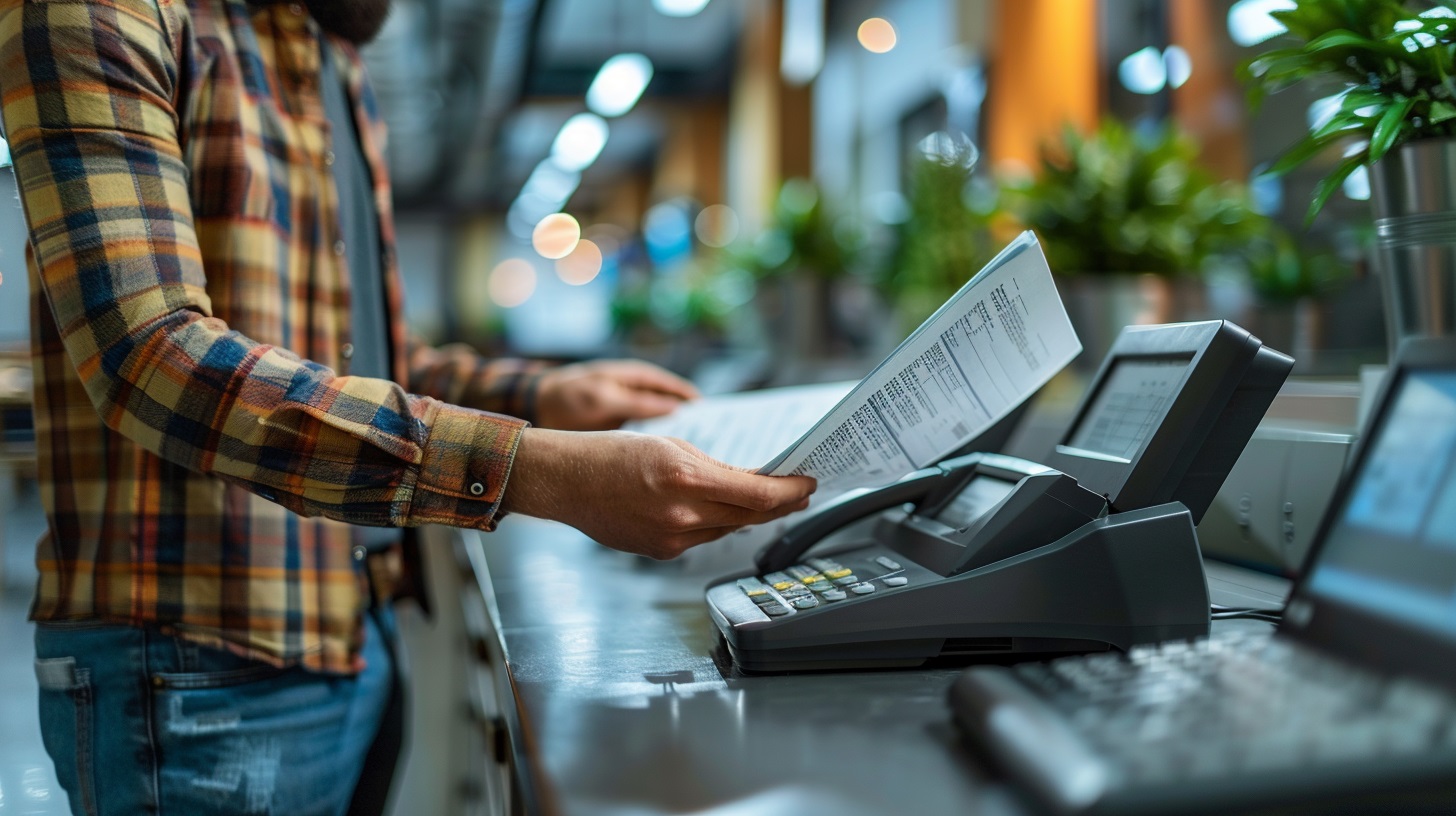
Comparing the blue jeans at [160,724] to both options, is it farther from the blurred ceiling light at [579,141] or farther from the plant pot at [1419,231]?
the blurred ceiling light at [579,141]

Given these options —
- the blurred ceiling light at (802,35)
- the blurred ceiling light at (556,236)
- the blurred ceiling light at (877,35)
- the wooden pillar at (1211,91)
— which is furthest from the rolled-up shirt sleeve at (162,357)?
the blurred ceiling light at (556,236)

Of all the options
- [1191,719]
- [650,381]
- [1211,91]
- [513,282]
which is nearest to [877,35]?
[1211,91]

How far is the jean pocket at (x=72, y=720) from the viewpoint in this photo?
802 millimetres

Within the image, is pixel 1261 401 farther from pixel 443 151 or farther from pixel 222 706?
pixel 443 151

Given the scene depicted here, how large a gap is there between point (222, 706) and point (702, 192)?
8114 mm

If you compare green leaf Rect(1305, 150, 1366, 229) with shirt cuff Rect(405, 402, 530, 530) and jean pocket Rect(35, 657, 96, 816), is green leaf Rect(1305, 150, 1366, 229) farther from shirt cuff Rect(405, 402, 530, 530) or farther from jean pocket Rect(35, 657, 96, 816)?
jean pocket Rect(35, 657, 96, 816)

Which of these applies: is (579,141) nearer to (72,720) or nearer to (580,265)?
(580,265)

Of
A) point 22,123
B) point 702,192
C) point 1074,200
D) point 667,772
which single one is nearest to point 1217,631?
point 667,772

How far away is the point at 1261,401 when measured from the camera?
0.65 meters

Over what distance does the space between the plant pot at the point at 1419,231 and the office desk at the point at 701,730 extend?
0.27 metres

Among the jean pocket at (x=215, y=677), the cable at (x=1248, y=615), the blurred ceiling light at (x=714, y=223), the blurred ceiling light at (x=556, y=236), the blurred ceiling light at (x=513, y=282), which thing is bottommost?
the blurred ceiling light at (x=513, y=282)

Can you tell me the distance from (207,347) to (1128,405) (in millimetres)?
636

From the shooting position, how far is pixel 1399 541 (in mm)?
486

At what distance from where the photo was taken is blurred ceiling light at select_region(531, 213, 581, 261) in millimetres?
16891
